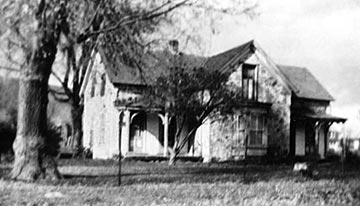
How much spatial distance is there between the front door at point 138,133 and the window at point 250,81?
19.3ft

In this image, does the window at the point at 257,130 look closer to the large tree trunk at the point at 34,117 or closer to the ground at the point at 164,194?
the ground at the point at 164,194

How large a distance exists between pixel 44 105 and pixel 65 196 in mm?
4635

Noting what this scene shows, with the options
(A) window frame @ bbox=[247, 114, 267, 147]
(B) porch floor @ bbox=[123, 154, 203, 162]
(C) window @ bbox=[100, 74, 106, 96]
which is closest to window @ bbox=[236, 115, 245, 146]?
(A) window frame @ bbox=[247, 114, 267, 147]

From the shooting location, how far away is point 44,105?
1462 centimetres

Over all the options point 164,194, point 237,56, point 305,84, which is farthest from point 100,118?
point 164,194

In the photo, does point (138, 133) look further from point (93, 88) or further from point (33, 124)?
point (33, 124)

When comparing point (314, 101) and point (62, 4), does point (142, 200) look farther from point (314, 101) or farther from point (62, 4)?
point (314, 101)

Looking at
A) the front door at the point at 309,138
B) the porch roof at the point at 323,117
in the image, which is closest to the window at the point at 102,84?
the porch roof at the point at 323,117

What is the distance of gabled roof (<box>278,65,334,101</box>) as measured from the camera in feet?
117

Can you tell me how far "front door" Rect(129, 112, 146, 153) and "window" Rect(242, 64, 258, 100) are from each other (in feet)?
19.3

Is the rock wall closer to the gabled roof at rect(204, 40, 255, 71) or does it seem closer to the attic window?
the attic window

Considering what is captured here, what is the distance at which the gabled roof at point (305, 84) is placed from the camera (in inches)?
1406

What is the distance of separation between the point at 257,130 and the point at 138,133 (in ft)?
21.9

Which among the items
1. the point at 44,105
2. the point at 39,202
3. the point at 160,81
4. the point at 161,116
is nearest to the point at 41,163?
the point at 44,105
